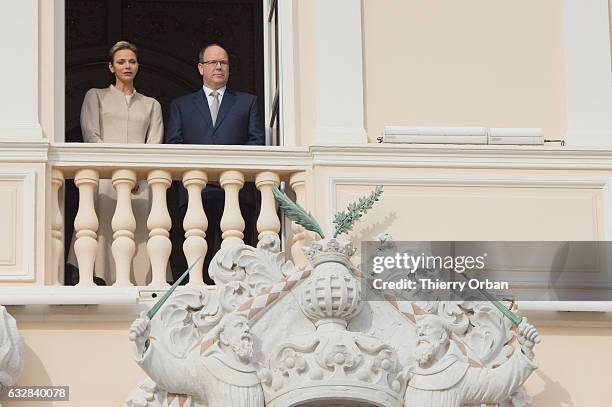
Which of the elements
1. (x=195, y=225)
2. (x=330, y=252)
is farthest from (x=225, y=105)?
(x=330, y=252)

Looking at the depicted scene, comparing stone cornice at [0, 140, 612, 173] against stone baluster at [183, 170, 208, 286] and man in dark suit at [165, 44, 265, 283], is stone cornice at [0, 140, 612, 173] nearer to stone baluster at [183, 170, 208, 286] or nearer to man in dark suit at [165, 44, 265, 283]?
stone baluster at [183, 170, 208, 286]

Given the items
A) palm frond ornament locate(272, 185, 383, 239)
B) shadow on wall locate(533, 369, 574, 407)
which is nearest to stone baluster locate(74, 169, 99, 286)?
palm frond ornament locate(272, 185, 383, 239)

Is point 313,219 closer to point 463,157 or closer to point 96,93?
point 463,157

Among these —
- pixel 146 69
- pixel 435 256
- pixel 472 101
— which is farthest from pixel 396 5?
pixel 146 69

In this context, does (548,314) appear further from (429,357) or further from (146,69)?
(146,69)

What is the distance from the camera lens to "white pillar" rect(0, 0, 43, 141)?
48.7 ft

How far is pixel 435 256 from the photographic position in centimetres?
1483

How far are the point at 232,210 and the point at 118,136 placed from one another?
42.5 inches

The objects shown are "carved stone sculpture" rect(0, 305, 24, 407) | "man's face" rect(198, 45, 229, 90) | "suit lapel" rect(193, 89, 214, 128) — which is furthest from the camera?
"man's face" rect(198, 45, 229, 90)

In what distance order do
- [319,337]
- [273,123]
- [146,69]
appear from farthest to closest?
[146,69], [273,123], [319,337]

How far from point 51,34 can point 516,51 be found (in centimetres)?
278

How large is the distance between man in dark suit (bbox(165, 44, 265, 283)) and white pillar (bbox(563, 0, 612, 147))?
187cm

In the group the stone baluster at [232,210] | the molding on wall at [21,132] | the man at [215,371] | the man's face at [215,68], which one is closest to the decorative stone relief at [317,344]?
the man at [215,371]

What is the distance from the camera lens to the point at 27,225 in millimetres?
14648
